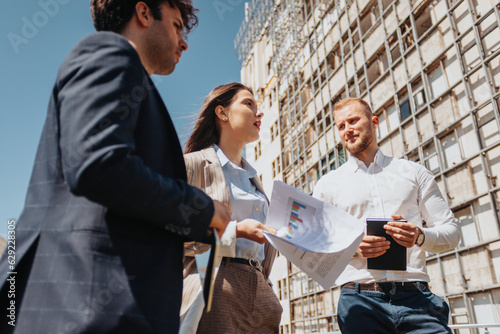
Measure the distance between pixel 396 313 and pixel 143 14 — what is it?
1.88 m

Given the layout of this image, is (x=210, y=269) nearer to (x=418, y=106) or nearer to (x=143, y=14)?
(x=143, y=14)

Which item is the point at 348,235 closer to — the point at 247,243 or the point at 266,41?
the point at 247,243

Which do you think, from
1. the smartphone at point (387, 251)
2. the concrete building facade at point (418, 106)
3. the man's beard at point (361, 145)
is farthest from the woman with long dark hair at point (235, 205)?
the concrete building facade at point (418, 106)

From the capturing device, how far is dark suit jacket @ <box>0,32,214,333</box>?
3.20ft

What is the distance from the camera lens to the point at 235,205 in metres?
2.12

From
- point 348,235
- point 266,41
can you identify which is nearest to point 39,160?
point 348,235

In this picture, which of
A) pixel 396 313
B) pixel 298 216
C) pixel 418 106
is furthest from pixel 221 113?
pixel 418 106

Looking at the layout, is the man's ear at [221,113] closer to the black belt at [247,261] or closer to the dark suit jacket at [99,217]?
the black belt at [247,261]

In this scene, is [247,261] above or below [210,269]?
above

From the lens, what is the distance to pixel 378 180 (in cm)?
258

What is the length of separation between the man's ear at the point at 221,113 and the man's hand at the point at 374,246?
44.9 inches

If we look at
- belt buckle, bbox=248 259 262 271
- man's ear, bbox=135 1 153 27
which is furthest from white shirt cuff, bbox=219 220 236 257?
man's ear, bbox=135 1 153 27

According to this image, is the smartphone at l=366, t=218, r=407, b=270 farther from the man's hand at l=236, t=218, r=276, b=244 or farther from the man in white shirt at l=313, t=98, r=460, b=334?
the man's hand at l=236, t=218, r=276, b=244

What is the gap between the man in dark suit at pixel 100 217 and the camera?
98 centimetres
